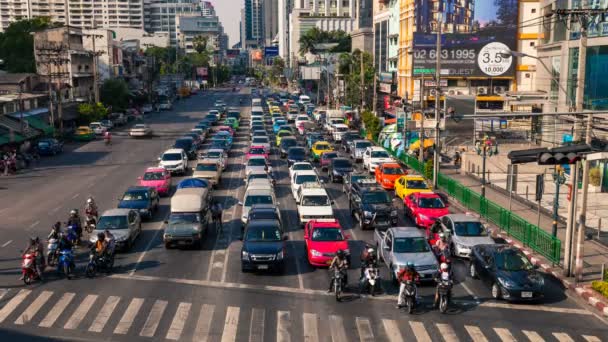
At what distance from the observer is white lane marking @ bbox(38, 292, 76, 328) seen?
19.0 meters

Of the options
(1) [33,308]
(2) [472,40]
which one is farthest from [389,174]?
(2) [472,40]

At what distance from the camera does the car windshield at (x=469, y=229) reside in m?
26.6

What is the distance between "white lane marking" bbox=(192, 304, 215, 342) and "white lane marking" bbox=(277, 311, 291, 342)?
1899mm

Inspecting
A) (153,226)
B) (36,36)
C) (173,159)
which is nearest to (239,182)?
(173,159)

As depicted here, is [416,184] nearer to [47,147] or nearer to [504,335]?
[504,335]

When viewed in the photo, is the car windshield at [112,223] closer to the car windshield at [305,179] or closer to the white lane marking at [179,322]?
the white lane marking at [179,322]

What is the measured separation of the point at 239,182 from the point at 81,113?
4261cm

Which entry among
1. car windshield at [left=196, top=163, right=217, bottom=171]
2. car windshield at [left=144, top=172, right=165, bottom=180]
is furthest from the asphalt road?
car windshield at [left=196, top=163, right=217, bottom=171]

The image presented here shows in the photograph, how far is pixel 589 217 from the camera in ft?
108

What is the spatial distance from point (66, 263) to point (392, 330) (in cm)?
1195

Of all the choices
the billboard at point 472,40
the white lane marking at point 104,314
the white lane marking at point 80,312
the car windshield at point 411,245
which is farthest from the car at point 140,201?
the billboard at point 472,40

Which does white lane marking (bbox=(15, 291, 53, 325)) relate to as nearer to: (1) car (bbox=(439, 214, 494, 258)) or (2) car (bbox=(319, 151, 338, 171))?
(1) car (bbox=(439, 214, 494, 258))

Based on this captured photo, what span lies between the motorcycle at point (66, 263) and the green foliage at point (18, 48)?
84.6 meters

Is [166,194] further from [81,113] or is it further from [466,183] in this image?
[81,113]
